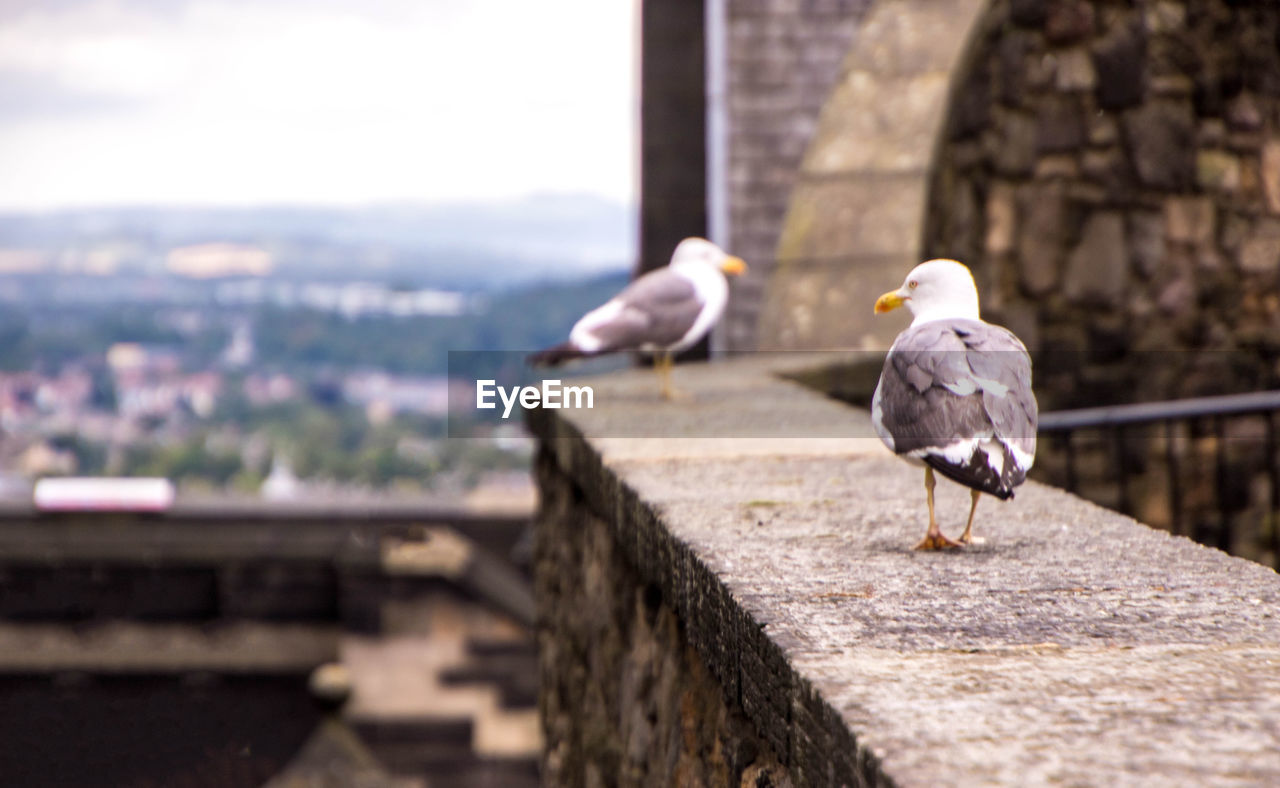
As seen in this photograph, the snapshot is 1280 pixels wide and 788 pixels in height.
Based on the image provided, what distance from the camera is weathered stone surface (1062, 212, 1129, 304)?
17.4ft

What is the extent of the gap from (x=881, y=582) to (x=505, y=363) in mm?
1694

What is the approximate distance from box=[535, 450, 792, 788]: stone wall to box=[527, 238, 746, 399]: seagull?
0.41 meters

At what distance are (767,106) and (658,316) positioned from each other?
774 centimetres

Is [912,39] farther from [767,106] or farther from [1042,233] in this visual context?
[767,106]

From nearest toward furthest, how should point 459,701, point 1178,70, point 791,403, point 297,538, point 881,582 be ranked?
point 881,582, point 791,403, point 1178,70, point 459,701, point 297,538

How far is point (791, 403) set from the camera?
3.92m

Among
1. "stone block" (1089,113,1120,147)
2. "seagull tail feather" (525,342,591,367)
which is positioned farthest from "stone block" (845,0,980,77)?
"seagull tail feather" (525,342,591,367)

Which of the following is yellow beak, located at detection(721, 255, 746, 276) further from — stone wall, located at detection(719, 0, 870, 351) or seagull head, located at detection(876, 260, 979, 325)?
stone wall, located at detection(719, 0, 870, 351)

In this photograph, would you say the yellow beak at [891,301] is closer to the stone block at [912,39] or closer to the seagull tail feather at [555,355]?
the seagull tail feather at [555,355]

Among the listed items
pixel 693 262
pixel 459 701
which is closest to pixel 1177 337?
pixel 693 262

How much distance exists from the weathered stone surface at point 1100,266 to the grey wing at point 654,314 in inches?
78.2

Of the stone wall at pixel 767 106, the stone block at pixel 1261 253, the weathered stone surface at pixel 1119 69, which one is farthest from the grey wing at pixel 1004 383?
the stone wall at pixel 767 106

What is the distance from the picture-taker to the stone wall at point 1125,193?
17.3 ft

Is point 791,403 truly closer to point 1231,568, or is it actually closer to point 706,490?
point 706,490
